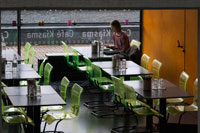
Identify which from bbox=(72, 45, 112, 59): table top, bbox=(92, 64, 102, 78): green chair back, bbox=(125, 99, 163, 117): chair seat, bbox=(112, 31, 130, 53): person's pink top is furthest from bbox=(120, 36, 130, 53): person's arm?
bbox=(125, 99, 163, 117): chair seat

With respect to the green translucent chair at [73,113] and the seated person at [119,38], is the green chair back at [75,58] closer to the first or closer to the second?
the seated person at [119,38]

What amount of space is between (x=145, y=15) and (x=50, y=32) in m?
2.53

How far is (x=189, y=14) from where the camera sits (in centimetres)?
1000

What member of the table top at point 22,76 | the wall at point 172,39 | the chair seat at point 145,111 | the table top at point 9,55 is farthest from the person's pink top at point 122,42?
the chair seat at point 145,111

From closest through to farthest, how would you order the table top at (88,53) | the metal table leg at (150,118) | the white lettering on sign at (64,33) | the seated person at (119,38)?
the metal table leg at (150,118) < the table top at (88,53) < the seated person at (119,38) < the white lettering on sign at (64,33)

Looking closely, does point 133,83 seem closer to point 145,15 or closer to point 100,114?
point 100,114

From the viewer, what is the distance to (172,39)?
35.4ft

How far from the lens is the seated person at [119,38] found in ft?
36.7

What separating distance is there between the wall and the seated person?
2.76ft

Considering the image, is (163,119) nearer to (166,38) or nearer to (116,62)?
(116,62)

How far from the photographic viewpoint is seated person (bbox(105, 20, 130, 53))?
36.7ft

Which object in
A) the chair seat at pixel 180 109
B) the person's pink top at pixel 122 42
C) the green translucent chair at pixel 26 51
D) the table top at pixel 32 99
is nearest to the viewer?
the table top at pixel 32 99

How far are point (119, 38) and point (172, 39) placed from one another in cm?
136

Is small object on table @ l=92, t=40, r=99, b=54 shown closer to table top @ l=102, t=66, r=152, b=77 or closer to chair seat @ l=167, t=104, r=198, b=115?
table top @ l=102, t=66, r=152, b=77
